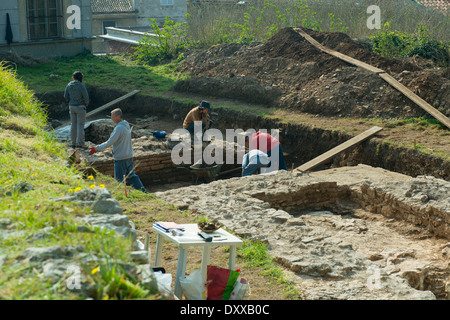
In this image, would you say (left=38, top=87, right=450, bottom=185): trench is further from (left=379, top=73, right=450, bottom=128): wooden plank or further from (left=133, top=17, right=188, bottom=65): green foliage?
(left=133, top=17, right=188, bottom=65): green foliage

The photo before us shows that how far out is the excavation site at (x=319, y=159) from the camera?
630 cm

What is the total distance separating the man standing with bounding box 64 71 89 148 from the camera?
11.0m

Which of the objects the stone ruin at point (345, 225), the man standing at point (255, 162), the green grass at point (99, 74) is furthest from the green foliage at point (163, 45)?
the stone ruin at point (345, 225)

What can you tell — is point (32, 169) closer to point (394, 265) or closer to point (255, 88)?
point (394, 265)

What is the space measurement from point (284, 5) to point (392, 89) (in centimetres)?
967

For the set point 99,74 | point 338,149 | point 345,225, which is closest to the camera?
point 345,225

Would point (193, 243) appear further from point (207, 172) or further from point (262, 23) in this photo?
point (262, 23)

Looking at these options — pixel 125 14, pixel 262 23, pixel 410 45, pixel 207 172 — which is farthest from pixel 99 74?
pixel 125 14

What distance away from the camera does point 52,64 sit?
20.0m

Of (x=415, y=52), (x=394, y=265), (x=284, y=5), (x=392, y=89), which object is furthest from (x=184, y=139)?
(x=284, y=5)

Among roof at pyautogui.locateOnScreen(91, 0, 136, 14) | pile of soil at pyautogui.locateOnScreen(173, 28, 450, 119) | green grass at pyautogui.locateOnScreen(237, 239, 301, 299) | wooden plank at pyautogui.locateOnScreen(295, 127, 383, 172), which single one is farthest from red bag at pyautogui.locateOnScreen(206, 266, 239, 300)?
roof at pyautogui.locateOnScreen(91, 0, 136, 14)

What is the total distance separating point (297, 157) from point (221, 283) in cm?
887

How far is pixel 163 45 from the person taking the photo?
21.7 meters

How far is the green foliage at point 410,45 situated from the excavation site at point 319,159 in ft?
2.28
